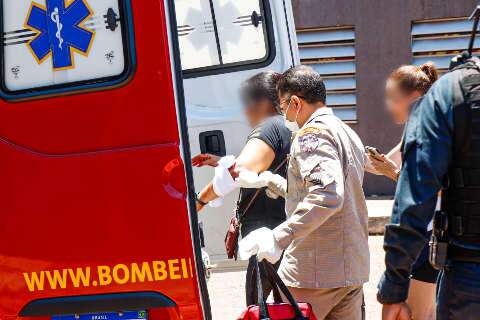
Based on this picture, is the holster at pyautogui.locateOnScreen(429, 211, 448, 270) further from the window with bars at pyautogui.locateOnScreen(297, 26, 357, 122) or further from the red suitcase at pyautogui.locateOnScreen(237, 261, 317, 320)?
the window with bars at pyautogui.locateOnScreen(297, 26, 357, 122)

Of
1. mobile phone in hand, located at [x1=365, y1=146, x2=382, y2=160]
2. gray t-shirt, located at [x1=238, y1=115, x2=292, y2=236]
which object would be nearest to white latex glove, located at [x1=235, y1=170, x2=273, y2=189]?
gray t-shirt, located at [x1=238, y1=115, x2=292, y2=236]

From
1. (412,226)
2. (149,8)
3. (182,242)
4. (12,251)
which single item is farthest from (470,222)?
(12,251)

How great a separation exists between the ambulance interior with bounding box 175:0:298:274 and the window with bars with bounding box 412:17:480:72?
7.03 metres

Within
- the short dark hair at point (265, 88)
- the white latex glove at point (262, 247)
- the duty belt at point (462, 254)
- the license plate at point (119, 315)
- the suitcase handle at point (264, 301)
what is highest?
the short dark hair at point (265, 88)

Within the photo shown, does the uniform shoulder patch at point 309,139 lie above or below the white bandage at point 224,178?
above

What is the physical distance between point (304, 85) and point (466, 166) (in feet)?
4.25

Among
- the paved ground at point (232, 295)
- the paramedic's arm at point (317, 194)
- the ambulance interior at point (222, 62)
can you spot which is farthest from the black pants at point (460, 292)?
the paved ground at point (232, 295)

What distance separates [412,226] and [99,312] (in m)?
1.51

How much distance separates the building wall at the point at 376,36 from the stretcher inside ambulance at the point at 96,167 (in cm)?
877

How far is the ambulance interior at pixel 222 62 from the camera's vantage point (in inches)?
199

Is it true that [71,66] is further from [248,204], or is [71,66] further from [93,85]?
[248,204]

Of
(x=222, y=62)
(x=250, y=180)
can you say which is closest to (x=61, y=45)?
(x=250, y=180)

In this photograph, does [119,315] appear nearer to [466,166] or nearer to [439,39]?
[466,166]

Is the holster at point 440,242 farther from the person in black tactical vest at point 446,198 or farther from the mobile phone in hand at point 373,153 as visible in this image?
the mobile phone in hand at point 373,153
